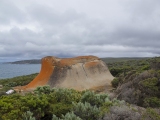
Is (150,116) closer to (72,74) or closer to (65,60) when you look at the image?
(72,74)

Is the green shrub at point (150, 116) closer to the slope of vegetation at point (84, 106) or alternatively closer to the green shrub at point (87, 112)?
the slope of vegetation at point (84, 106)

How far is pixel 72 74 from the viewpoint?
19.0 meters

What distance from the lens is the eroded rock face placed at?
18422 mm

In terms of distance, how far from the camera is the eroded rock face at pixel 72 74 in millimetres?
18422

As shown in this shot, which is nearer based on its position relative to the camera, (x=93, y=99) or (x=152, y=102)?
(x=93, y=99)

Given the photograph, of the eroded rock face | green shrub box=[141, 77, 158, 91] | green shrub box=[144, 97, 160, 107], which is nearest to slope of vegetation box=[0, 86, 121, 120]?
green shrub box=[144, 97, 160, 107]

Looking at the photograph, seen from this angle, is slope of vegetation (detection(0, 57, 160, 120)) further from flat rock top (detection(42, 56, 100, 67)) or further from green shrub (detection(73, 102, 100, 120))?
flat rock top (detection(42, 56, 100, 67))

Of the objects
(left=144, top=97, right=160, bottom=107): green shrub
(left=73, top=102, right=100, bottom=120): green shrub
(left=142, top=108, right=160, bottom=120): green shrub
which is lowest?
(left=144, top=97, right=160, bottom=107): green shrub

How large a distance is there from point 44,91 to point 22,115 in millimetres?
4060

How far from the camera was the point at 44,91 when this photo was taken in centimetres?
1006

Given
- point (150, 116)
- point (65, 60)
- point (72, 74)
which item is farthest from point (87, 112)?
point (65, 60)

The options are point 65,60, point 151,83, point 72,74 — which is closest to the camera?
point 151,83

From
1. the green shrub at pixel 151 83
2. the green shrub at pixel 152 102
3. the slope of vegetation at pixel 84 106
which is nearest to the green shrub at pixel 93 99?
the slope of vegetation at pixel 84 106

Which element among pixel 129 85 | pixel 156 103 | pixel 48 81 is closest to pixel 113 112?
pixel 156 103
